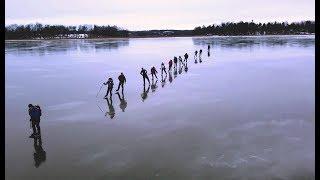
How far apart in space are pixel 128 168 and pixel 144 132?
3.59 metres

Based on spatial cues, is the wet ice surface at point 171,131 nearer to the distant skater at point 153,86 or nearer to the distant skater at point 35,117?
the distant skater at point 153,86

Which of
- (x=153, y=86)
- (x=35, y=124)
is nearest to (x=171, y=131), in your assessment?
(x=35, y=124)

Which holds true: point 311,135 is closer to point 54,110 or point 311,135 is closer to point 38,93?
point 54,110

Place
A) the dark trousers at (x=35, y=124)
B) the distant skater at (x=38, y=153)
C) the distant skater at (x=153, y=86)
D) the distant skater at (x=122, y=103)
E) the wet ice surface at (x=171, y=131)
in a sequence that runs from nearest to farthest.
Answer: the wet ice surface at (x=171, y=131) → the distant skater at (x=38, y=153) → the dark trousers at (x=35, y=124) → the distant skater at (x=122, y=103) → the distant skater at (x=153, y=86)

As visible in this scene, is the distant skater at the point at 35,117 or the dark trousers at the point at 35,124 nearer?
the distant skater at the point at 35,117

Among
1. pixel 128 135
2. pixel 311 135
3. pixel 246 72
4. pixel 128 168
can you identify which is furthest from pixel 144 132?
pixel 246 72

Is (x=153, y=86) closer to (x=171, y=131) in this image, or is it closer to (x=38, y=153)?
(x=171, y=131)

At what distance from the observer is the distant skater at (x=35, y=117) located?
1311 cm

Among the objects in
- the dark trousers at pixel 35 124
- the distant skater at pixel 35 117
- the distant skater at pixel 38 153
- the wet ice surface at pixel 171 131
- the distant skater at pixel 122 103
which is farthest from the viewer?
the distant skater at pixel 122 103

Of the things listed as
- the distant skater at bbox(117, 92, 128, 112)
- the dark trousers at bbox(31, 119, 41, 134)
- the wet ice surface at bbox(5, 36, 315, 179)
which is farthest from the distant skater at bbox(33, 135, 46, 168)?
the distant skater at bbox(117, 92, 128, 112)

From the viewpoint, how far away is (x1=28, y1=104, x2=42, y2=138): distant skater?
43.0 ft

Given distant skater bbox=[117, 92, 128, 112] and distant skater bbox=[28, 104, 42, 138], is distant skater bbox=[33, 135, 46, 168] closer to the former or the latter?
distant skater bbox=[28, 104, 42, 138]

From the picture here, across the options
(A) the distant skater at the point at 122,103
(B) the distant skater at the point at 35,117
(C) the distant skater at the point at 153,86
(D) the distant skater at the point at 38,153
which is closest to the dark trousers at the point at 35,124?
(B) the distant skater at the point at 35,117

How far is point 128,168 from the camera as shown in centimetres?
1051
